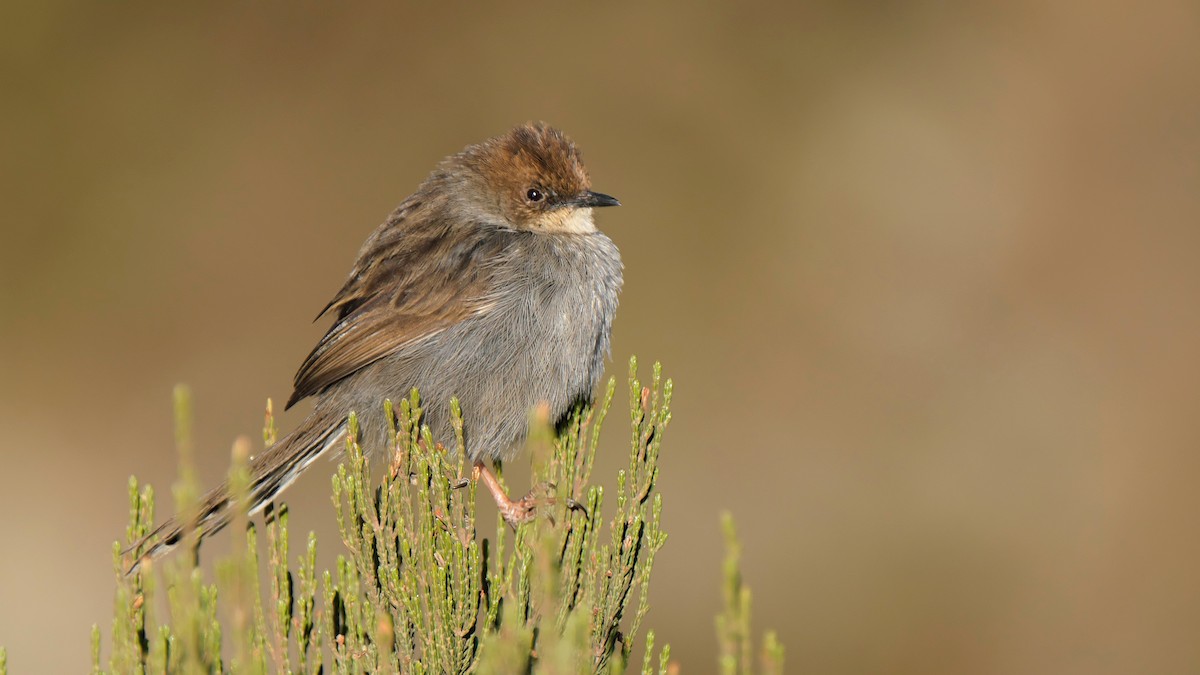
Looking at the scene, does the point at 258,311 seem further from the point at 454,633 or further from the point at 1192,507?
the point at 1192,507

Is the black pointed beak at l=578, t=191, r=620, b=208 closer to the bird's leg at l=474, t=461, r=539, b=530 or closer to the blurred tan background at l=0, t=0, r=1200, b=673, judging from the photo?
the bird's leg at l=474, t=461, r=539, b=530

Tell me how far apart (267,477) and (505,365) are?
1.12 meters

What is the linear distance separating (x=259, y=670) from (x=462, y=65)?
26.1 ft

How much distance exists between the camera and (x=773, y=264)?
34.4 ft

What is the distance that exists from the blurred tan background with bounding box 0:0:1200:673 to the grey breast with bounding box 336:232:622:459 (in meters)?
4.70

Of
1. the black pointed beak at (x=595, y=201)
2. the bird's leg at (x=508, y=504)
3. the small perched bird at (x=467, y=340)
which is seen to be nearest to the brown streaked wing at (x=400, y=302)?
the small perched bird at (x=467, y=340)

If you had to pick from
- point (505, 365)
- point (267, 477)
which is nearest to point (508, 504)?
point (505, 365)

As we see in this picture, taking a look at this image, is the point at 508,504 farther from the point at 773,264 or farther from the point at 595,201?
the point at 773,264

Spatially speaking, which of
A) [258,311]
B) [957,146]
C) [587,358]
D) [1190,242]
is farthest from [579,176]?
[1190,242]

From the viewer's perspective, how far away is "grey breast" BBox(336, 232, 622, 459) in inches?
188

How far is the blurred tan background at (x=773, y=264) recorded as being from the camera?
9.39 meters

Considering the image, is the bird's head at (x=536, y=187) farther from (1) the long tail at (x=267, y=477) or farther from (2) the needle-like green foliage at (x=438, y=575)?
(2) the needle-like green foliage at (x=438, y=575)

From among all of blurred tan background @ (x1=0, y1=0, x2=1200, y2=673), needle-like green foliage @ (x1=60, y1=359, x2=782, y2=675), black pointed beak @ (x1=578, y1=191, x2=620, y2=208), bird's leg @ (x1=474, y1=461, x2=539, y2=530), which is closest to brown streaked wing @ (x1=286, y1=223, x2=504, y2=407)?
black pointed beak @ (x1=578, y1=191, x2=620, y2=208)

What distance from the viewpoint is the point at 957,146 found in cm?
1041
